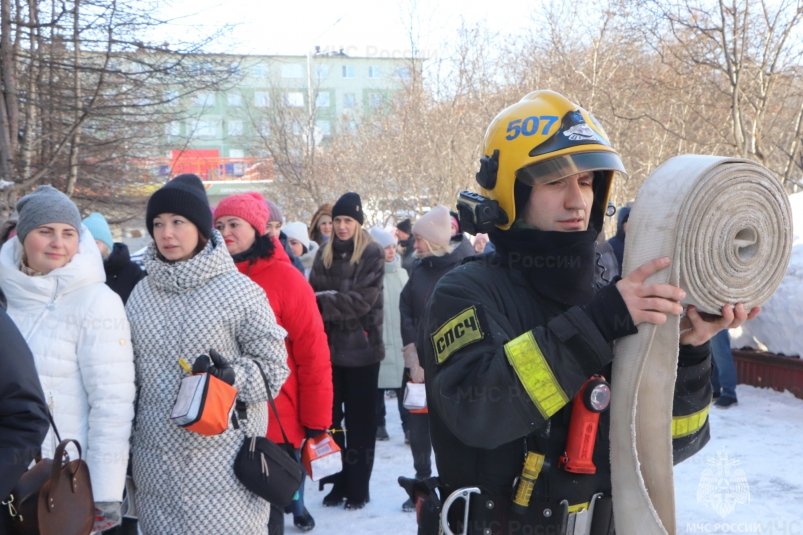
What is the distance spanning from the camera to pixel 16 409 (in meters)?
2.47

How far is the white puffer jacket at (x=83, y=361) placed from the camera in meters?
3.43

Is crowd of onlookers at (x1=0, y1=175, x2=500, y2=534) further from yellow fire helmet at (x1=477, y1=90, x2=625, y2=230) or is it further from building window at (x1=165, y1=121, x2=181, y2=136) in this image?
building window at (x1=165, y1=121, x2=181, y2=136)

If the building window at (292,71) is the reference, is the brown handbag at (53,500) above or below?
below

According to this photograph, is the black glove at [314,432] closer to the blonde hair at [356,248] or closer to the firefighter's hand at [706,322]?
the blonde hair at [356,248]

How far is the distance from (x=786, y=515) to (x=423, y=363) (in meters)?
4.34

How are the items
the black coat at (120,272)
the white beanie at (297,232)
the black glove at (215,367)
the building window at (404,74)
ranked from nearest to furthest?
the black glove at (215,367) → the black coat at (120,272) → the white beanie at (297,232) → the building window at (404,74)

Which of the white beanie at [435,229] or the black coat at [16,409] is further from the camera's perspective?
Result: the white beanie at [435,229]

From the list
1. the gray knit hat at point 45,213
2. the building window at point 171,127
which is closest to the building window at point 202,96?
the building window at point 171,127

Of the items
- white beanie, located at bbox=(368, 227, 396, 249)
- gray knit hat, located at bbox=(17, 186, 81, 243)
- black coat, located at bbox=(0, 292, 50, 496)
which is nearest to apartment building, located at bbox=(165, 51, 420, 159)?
white beanie, located at bbox=(368, 227, 396, 249)

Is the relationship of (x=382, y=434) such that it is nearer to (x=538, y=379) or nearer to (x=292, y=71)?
(x=538, y=379)

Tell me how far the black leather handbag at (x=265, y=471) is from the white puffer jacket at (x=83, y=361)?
0.48 metres

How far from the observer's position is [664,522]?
78.4 inches

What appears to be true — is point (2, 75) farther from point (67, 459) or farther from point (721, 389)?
point (721, 389)

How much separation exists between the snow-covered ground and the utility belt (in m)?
3.63
